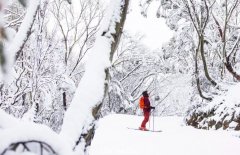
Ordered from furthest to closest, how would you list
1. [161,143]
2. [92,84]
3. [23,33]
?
1. [161,143]
2. [23,33]
3. [92,84]

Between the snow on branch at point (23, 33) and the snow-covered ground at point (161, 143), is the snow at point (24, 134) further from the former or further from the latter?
the snow-covered ground at point (161, 143)

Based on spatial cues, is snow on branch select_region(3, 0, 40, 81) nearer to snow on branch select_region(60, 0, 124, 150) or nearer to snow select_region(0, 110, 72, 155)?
snow on branch select_region(60, 0, 124, 150)

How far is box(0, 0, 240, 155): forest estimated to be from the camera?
6.77 feet

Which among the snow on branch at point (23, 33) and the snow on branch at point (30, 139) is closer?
the snow on branch at point (30, 139)

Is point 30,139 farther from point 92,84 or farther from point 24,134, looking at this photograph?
point 92,84

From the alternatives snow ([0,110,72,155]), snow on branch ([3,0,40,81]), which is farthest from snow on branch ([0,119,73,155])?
snow on branch ([3,0,40,81])

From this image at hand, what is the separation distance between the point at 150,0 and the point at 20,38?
13.1 metres

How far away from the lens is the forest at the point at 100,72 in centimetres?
206

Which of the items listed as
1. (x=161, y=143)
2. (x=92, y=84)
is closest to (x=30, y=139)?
(x=92, y=84)

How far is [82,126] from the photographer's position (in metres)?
3.19

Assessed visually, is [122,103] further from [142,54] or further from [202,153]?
[202,153]

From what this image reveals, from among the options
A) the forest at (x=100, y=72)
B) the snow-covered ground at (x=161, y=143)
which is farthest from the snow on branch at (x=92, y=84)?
the snow-covered ground at (x=161, y=143)

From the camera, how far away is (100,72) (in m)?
3.43

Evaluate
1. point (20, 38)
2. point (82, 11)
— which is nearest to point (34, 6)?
point (20, 38)
